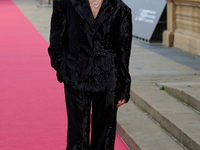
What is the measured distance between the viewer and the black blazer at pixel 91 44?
11.1 feet

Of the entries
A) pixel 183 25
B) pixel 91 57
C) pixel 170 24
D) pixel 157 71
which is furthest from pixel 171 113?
pixel 170 24

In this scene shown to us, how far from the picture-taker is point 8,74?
9.54 m

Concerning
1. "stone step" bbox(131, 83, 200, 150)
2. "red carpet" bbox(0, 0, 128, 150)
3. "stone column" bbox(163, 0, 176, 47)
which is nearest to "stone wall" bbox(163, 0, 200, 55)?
"stone column" bbox(163, 0, 176, 47)

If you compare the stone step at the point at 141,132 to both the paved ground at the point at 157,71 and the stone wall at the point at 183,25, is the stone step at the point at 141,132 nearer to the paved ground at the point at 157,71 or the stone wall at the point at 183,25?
the paved ground at the point at 157,71

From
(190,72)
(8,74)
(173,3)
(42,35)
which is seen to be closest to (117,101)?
(190,72)

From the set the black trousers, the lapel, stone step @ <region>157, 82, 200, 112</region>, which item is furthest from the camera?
stone step @ <region>157, 82, 200, 112</region>

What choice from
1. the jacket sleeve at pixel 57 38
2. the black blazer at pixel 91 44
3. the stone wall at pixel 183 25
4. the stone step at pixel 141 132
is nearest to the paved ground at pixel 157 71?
Result: the stone step at pixel 141 132

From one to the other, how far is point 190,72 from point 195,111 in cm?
304

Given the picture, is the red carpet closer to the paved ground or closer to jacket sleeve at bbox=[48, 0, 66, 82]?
the paved ground

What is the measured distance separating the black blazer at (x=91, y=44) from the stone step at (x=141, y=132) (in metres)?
1.56

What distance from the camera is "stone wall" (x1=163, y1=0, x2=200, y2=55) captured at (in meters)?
11.1

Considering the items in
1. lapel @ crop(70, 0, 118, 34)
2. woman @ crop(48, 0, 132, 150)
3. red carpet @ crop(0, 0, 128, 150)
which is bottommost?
red carpet @ crop(0, 0, 128, 150)

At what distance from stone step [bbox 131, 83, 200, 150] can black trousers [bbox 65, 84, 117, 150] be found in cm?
119

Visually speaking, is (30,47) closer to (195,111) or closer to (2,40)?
(2,40)
